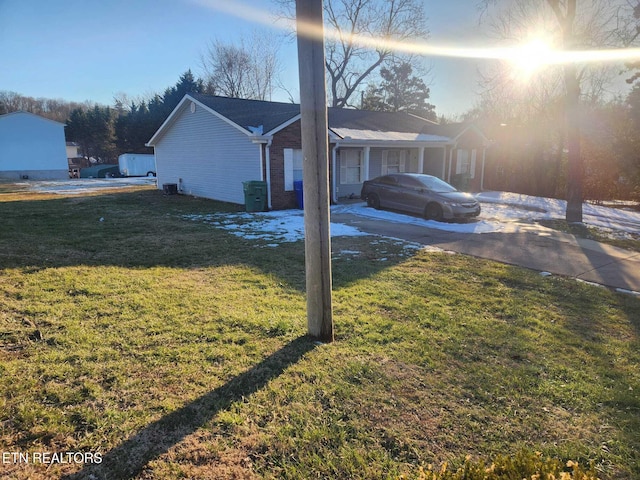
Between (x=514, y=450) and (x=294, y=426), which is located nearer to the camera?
(x=514, y=450)

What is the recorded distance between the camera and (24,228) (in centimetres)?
1026

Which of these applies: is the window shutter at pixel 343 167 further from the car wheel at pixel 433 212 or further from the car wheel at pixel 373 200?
the car wheel at pixel 433 212

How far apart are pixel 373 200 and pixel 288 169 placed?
11.2 feet

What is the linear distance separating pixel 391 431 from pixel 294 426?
0.67m

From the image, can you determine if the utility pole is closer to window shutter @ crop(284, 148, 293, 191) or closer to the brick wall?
the brick wall

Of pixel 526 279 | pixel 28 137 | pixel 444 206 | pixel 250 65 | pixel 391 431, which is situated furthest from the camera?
pixel 250 65

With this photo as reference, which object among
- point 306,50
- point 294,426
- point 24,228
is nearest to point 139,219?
point 24,228

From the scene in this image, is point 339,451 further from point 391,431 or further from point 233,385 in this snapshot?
point 233,385

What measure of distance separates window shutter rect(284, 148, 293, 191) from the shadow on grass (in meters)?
11.7

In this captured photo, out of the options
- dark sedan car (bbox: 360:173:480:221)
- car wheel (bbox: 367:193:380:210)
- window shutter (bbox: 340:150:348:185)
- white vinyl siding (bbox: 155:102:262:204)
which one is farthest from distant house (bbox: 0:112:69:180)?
dark sedan car (bbox: 360:173:480:221)

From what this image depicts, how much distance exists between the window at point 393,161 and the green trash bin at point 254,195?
295 inches

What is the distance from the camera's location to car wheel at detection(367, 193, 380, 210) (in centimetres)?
1475

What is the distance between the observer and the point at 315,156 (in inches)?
148

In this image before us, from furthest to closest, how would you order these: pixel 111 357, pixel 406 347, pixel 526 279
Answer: pixel 526 279, pixel 406 347, pixel 111 357
